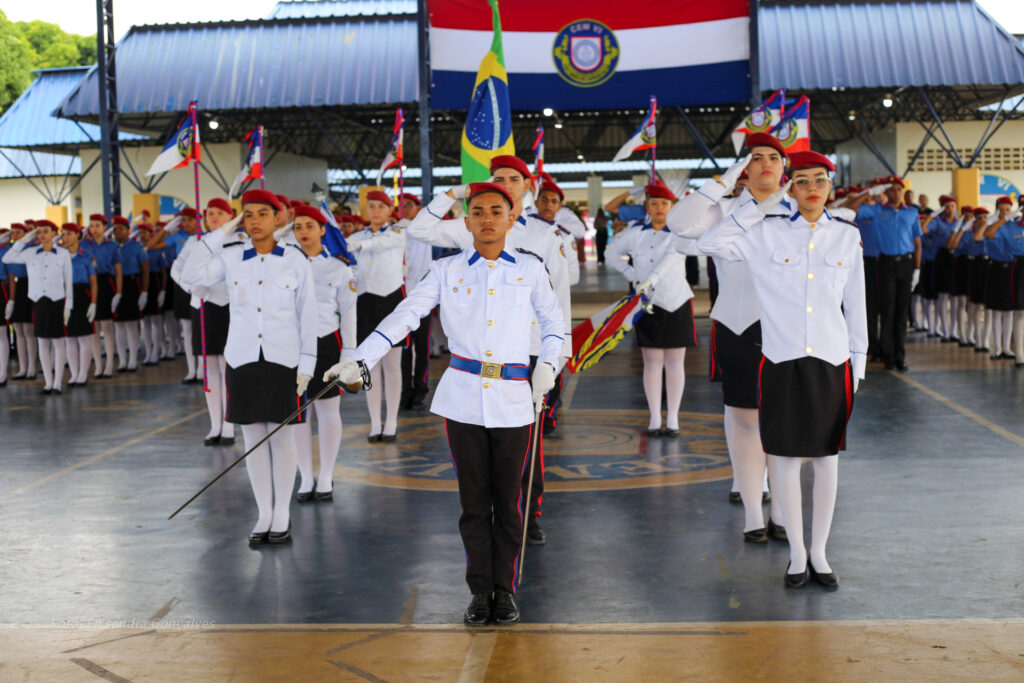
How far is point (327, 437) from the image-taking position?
762 cm

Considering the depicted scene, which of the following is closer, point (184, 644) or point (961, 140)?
point (184, 644)

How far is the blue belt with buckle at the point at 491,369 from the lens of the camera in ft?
16.1

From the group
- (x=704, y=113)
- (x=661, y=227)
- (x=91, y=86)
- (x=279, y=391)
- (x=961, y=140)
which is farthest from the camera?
(x=704, y=113)

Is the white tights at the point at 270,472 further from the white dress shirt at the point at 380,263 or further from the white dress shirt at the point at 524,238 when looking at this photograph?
the white dress shirt at the point at 380,263

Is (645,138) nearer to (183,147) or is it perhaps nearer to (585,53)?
(585,53)

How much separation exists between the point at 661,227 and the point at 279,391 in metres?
4.08

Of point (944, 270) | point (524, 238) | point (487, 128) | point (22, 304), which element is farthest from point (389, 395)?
point (944, 270)

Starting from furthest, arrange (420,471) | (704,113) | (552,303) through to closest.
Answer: (704,113)
(420,471)
(552,303)

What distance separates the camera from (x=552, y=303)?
5141 millimetres

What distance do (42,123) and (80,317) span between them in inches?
950

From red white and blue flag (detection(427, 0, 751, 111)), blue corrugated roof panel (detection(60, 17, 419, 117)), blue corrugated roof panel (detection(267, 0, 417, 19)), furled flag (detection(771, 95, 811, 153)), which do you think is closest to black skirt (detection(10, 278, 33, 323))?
red white and blue flag (detection(427, 0, 751, 111))

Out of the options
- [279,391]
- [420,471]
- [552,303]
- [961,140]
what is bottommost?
[420,471]

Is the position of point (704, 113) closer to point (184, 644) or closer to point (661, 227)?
point (661, 227)

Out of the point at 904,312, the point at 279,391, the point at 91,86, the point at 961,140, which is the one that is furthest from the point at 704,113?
the point at 279,391
